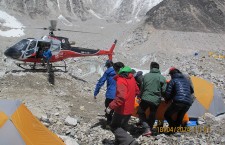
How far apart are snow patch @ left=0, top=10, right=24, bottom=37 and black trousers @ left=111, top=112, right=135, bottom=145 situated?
46186 millimetres

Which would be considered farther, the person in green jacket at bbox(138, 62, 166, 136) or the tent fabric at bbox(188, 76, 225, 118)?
the tent fabric at bbox(188, 76, 225, 118)

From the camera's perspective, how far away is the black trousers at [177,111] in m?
8.05

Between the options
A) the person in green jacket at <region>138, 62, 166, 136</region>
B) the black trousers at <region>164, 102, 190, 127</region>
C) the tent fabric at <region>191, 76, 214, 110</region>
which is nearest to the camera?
the person in green jacket at <region>138, 62, 166, 136</region>

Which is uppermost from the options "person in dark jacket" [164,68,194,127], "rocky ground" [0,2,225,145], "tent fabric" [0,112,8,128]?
"person in dark jacket" [164,68,194,127]

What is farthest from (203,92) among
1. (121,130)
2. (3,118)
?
(3,118)

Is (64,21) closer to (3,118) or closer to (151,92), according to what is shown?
(151,92)

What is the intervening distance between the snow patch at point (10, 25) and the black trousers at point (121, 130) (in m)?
46.2

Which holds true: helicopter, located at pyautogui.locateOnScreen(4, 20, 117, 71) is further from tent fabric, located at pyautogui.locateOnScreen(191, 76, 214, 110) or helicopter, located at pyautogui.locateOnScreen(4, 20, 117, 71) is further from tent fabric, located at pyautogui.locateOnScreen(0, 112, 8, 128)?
tent fabric, located at pyautogui.locateOnScreen(0, 112, 8, 128)

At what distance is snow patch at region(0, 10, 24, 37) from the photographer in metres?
51.2

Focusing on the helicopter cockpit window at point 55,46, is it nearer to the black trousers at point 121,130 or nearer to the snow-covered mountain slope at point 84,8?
the black trousers at point 121,130

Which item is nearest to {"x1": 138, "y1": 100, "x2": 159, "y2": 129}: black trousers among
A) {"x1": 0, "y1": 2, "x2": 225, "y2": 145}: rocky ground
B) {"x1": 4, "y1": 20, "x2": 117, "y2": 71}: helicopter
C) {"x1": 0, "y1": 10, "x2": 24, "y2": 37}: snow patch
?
{"x1": 0, "y1": 2, "x2": 225, "y2": 145}: rocky ground

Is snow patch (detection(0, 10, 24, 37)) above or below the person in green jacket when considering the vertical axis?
above

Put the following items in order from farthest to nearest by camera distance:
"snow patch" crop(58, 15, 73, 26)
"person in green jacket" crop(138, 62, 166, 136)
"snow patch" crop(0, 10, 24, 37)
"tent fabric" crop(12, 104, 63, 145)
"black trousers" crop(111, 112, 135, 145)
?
"snow patch" crop(58, 15, 73, 26) < "snow patch" crop(0, 10, 24, 37) < "person in green jacket" crop(138, 62, 166, 136) < "black trousers" crop(111, 112, 135, 145) < "tent fabric" crop(12, 104, 63, 145)

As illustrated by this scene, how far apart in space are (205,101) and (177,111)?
3238mm
